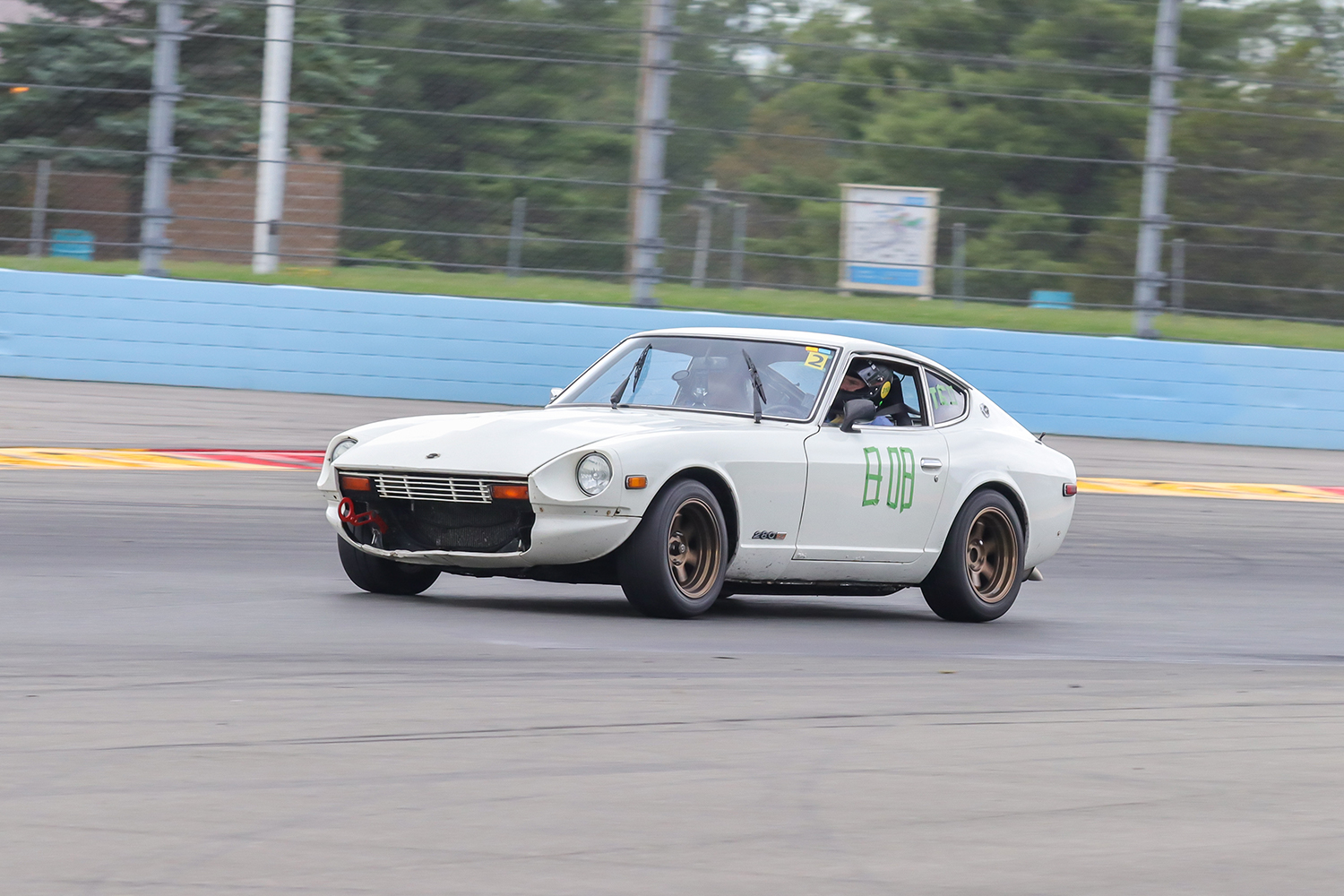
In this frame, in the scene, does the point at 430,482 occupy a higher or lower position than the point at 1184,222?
lower

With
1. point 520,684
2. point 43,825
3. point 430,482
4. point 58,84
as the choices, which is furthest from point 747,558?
point 58,84

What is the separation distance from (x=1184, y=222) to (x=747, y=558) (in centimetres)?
1065

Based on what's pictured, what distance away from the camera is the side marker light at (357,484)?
7336 millimetres

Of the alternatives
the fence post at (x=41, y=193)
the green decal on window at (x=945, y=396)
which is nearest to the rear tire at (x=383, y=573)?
the green decal on window at (x=945, y=396)

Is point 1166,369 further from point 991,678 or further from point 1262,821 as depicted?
point 1262,821

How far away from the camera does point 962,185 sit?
1678cm

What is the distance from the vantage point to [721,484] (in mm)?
7465

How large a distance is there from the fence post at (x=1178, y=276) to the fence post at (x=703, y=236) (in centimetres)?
409

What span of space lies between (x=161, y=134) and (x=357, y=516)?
1000 cm

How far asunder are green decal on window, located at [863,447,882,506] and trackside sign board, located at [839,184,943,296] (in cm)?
875

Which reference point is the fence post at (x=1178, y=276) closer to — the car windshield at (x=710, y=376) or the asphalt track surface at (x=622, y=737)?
the asphalt track surface at (x=622, y=737)

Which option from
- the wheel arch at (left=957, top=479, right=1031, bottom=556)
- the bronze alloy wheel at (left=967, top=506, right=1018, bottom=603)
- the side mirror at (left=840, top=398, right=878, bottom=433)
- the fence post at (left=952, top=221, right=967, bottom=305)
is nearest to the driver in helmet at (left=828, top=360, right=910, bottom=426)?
the side mirror at (left=840, top=398, right=878, bottom=433)

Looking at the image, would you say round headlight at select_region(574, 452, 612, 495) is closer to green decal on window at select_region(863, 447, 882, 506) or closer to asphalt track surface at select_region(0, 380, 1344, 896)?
asphalt track surface at select_region(0, 380, 1344, 896)

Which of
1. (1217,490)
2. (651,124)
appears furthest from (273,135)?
(1217,490)
